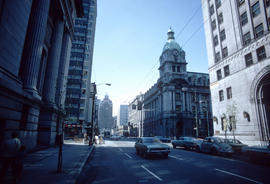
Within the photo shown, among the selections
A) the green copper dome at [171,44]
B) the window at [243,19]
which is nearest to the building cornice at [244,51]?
the window at [243,19]

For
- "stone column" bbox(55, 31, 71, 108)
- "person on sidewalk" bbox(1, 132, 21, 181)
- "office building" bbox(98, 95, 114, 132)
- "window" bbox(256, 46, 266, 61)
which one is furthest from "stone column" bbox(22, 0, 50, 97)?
"office building" bbox(98, 95, 114, 132)

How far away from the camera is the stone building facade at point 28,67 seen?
9188 mm

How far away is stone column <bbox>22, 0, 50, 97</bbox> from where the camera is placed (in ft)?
42.3

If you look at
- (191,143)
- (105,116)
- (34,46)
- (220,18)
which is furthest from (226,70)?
(105,116)

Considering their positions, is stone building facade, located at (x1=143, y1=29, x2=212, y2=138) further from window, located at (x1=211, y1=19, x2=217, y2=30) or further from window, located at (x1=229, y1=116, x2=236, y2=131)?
window, located at (x1=229, y1=116, x2=236, y2=131)

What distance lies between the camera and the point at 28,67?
42.7 ft

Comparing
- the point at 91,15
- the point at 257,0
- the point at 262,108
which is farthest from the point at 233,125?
the point at 91,15

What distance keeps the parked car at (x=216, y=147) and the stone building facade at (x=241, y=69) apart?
24.7 ft

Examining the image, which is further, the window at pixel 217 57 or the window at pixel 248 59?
the window at pixel 217 57

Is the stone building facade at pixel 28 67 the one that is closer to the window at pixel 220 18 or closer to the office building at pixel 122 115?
the window at pixel 220 18

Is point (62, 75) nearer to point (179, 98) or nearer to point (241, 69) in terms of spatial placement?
point (241, 69)

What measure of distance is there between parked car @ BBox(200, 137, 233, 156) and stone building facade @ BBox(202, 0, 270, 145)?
752 centimetres

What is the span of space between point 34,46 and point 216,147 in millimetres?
19467

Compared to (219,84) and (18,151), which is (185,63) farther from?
(18,151)
